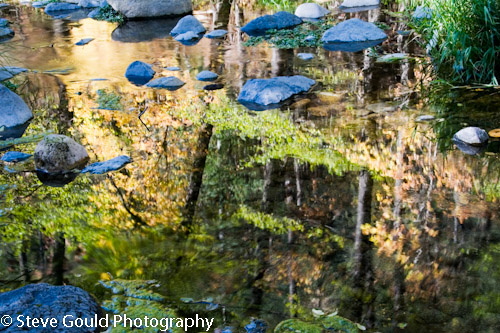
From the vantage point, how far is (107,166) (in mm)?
4312

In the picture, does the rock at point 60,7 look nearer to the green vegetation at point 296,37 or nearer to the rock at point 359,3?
the green vegetation at point 296,37

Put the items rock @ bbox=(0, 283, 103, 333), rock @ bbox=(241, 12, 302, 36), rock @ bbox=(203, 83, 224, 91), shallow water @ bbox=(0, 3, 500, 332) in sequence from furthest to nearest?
rock @ bbox=(241, 12, 302, 36) < rock @ bbox=(203, 83, 224, 91) < shallow water @ bbox=(0, 3, 500, 332) < rock @ bbox=(0, 283, 103, 333)

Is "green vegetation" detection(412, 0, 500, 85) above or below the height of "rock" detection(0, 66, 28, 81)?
above

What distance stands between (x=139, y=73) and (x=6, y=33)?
188 inches

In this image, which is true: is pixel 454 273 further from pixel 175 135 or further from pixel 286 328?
pixel 175 135

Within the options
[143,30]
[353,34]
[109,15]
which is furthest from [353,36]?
[109,15]

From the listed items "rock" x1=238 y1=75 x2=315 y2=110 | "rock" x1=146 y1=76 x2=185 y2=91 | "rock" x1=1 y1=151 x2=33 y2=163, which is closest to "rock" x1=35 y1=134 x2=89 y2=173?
"rock" x1=1 y1=151 x2=33 y2=163

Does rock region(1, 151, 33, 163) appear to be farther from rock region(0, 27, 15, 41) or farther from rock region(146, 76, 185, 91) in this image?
rock region(0, 27, 15, 41)

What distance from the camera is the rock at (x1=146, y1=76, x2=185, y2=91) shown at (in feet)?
20.5

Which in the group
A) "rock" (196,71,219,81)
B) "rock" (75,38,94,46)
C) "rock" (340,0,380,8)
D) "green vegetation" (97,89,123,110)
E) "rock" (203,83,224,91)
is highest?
"rock" (340,0,380,8)

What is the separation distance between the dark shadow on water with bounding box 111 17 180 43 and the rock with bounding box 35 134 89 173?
478 cm

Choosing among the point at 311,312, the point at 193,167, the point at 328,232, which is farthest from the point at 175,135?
the point at 311,312

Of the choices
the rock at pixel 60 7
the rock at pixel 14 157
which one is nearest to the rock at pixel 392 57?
the rock at pixel 14 157

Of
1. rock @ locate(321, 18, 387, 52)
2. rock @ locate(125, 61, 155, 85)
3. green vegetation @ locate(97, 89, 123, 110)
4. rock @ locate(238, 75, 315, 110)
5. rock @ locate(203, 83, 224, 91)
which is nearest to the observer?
rock @ locate(238, 75, 315, 110)
